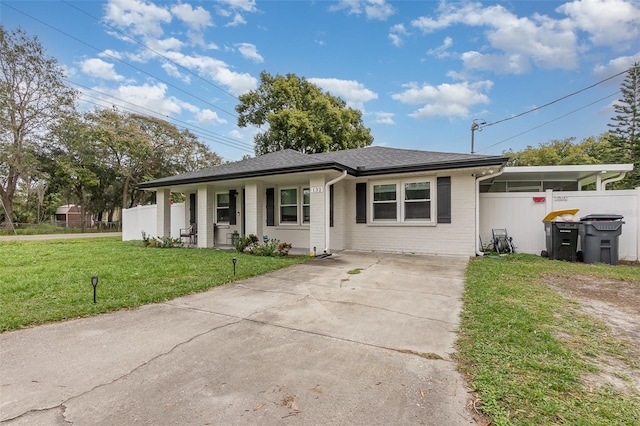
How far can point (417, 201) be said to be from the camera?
9242mm

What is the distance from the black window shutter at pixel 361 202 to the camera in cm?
990

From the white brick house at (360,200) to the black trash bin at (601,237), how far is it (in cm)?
254

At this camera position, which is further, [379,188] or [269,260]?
[379,188]

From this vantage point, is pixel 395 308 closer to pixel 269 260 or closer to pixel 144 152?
pixel 269 260

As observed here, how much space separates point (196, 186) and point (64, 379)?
32.6 ft

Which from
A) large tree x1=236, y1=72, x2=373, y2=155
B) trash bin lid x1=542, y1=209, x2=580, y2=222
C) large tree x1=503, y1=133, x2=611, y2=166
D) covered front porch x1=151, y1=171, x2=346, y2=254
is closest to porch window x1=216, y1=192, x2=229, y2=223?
covered front porch x1=151, y1=171, x2=346, y2=254

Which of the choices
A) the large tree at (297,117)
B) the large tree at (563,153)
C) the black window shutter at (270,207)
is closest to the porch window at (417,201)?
the black window shutter at (270,207)

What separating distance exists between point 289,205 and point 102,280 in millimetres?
6231

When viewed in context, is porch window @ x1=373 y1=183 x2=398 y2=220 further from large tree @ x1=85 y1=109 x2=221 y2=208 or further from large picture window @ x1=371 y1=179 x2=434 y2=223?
large tree @ x1=85 y1=109 x2=221 y2=208

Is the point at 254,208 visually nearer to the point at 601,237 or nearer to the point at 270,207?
the point at 270,207

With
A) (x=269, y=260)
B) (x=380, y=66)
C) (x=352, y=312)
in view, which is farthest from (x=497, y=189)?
(x=352, y=312)

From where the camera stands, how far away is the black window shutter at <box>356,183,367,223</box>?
9.90 m

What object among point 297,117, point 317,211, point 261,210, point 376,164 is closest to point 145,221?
point 261,210

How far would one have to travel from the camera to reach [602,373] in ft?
8.03
